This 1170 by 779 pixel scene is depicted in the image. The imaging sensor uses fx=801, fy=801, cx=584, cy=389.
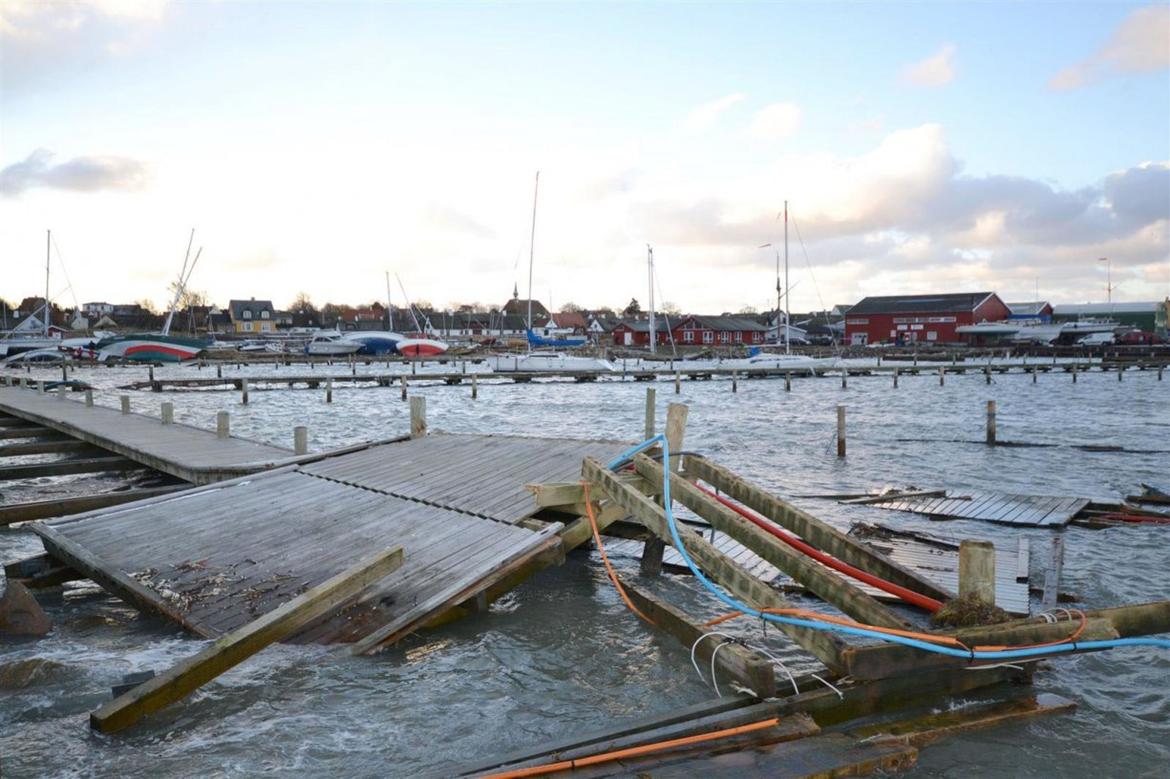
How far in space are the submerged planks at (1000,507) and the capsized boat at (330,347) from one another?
8282 centimetres

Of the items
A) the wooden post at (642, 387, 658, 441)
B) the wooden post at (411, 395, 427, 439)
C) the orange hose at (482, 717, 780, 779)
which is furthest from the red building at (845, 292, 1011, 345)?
the orange hose at (482, 717, 780, 779)

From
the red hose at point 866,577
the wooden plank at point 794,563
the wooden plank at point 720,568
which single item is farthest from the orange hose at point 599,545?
the red hose at point 866,577

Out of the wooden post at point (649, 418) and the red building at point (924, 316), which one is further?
the red building at point (924, 316)

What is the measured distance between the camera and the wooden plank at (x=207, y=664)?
5926mm

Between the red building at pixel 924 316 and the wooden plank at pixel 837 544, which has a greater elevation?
the red building at pixel 924 316


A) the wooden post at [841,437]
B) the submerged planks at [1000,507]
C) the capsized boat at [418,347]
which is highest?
the capsized boat at [418,347]

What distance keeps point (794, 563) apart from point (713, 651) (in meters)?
1.02

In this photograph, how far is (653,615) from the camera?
827cm

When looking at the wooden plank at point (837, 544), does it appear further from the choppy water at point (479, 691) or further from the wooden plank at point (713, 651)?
the wooden plank at point (713, 651)

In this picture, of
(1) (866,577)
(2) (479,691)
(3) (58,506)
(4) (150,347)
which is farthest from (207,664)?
(4) (150,347)

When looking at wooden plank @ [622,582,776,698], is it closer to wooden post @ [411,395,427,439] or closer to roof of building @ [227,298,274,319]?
wooden post @ [411,395,427,439]

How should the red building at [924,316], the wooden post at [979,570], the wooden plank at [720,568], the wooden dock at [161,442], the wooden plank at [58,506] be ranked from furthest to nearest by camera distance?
the red building at [924,316]
the wooden dock at [161,442]
the wooden plank at [58,506]
the wooden post at [979,570]
the wooden plank at [720,568]

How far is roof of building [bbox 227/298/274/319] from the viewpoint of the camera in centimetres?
14250

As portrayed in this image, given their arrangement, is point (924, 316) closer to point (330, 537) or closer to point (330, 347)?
point (330, 347)
